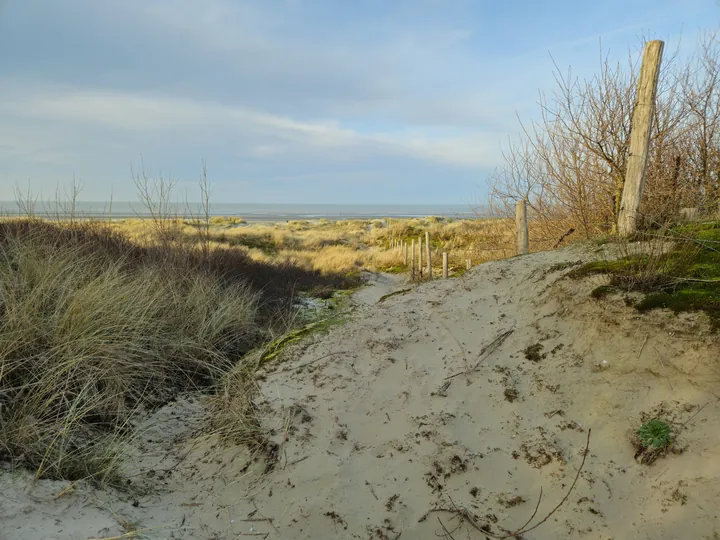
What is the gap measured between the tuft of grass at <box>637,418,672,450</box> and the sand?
8 centimetres

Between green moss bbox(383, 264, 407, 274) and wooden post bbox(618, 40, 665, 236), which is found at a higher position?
wooden post bbox(618, 40, 665, 236)

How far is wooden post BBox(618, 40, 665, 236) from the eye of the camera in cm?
560

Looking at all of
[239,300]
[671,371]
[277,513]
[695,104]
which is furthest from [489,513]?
[695,104]

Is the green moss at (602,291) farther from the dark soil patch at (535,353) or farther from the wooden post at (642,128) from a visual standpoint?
the wooden post at (642,128)

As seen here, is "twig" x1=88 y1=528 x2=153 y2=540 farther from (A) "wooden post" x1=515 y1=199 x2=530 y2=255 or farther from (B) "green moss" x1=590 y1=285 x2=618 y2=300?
(A) "wooden post" x1=515 y1=199 x2=530 y2=255

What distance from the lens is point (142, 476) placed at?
3389 mm

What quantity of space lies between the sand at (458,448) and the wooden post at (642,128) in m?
2.30

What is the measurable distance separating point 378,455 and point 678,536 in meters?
1.86

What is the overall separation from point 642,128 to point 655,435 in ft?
14.3

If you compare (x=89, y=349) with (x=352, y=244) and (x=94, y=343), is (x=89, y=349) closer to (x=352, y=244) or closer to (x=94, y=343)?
(x=94, y=343)

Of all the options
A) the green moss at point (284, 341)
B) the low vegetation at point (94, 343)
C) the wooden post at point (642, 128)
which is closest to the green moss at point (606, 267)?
the wooden post at point (642, 128)

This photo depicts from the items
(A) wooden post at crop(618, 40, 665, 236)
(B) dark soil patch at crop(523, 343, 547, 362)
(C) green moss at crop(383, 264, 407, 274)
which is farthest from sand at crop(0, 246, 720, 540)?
(C) green moss at crop(383, 264, 407, 274)

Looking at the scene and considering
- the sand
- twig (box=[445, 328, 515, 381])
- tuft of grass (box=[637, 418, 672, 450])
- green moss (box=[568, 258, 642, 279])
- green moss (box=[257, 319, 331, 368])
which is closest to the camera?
the sand

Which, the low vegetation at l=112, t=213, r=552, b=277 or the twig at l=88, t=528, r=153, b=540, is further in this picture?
the low vegetation at l=112, t=213, r=552, b=277
